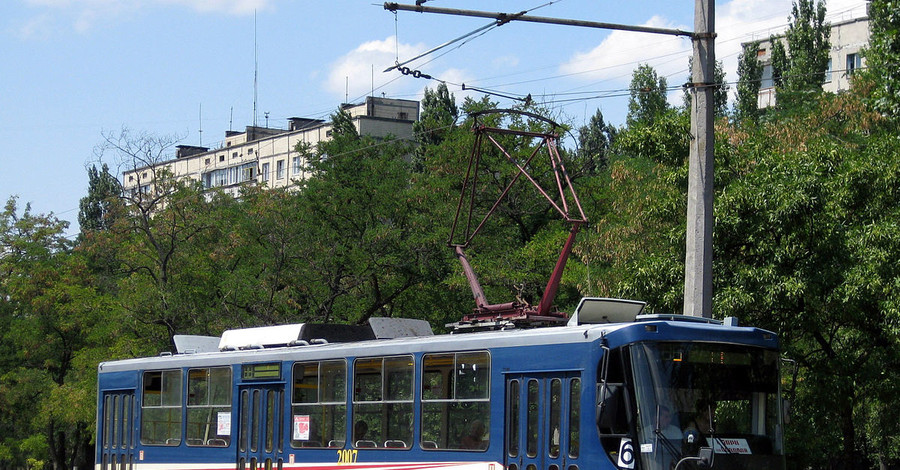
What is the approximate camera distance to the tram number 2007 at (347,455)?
14438 millimetres

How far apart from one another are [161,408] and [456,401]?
703 cm

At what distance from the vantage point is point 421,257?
37750 millimetres

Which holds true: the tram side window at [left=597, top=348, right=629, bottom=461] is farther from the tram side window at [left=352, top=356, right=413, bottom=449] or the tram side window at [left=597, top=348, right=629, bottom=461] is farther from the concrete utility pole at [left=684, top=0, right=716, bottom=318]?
the concrete utility pole at [left=684, top=0, right=716, bottom=318]

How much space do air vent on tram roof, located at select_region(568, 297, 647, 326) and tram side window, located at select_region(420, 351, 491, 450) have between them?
3.87 ft

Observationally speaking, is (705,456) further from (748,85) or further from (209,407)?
(748,85)

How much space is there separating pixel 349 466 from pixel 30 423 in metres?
44.2

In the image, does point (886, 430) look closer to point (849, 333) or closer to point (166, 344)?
point (849, 333)

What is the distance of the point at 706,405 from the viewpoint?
36.9 feet

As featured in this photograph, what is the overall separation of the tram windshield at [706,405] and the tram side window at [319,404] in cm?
492

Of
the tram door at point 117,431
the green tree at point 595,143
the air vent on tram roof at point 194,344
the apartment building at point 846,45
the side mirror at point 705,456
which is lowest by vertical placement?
the tram door at point 117,431

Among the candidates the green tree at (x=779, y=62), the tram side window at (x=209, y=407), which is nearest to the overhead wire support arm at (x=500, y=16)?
the tram side window at (x=209, y=407)

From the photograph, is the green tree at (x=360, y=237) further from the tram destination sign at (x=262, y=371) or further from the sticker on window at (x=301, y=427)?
the sticker on window at (x=301, y=427)

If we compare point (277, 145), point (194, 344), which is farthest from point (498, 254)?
point (277, 145)

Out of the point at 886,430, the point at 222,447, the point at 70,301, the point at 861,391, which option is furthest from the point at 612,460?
the point at 70,301
